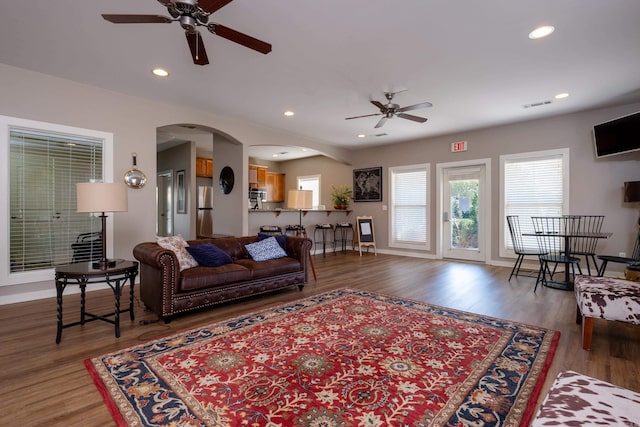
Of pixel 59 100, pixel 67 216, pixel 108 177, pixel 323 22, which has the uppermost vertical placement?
pixel 323 22

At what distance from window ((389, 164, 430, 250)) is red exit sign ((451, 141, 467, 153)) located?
2.24 ft

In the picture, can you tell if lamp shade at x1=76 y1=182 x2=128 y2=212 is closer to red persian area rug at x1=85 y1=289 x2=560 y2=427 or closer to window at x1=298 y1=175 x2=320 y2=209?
red persian area rug at x1=85 y1=289 x2=560 y2=427

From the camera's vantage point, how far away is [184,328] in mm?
2861

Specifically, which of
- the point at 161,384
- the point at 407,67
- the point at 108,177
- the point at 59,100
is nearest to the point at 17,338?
the point at 161,384

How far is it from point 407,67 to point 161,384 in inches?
149

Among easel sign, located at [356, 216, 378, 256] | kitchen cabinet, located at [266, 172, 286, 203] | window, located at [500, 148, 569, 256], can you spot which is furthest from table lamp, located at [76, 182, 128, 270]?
kitchen cabinet, located at [266, 172, 286, 203]

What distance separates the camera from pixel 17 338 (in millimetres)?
2625

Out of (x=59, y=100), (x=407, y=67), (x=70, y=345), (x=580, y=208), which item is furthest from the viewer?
(x=580, y=208)

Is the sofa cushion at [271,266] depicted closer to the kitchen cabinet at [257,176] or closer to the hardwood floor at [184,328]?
the hardwood floor at [184,328]

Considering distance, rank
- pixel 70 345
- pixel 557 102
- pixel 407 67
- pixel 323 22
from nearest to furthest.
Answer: pixel 70 345, pixel 323 22, pixel 407 67, pixel 557 102

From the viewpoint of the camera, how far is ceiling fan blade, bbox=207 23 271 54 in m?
2.24

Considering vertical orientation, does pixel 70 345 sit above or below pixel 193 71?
below

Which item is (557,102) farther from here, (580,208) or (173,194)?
(173,194)

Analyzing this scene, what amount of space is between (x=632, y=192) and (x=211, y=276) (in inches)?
230
